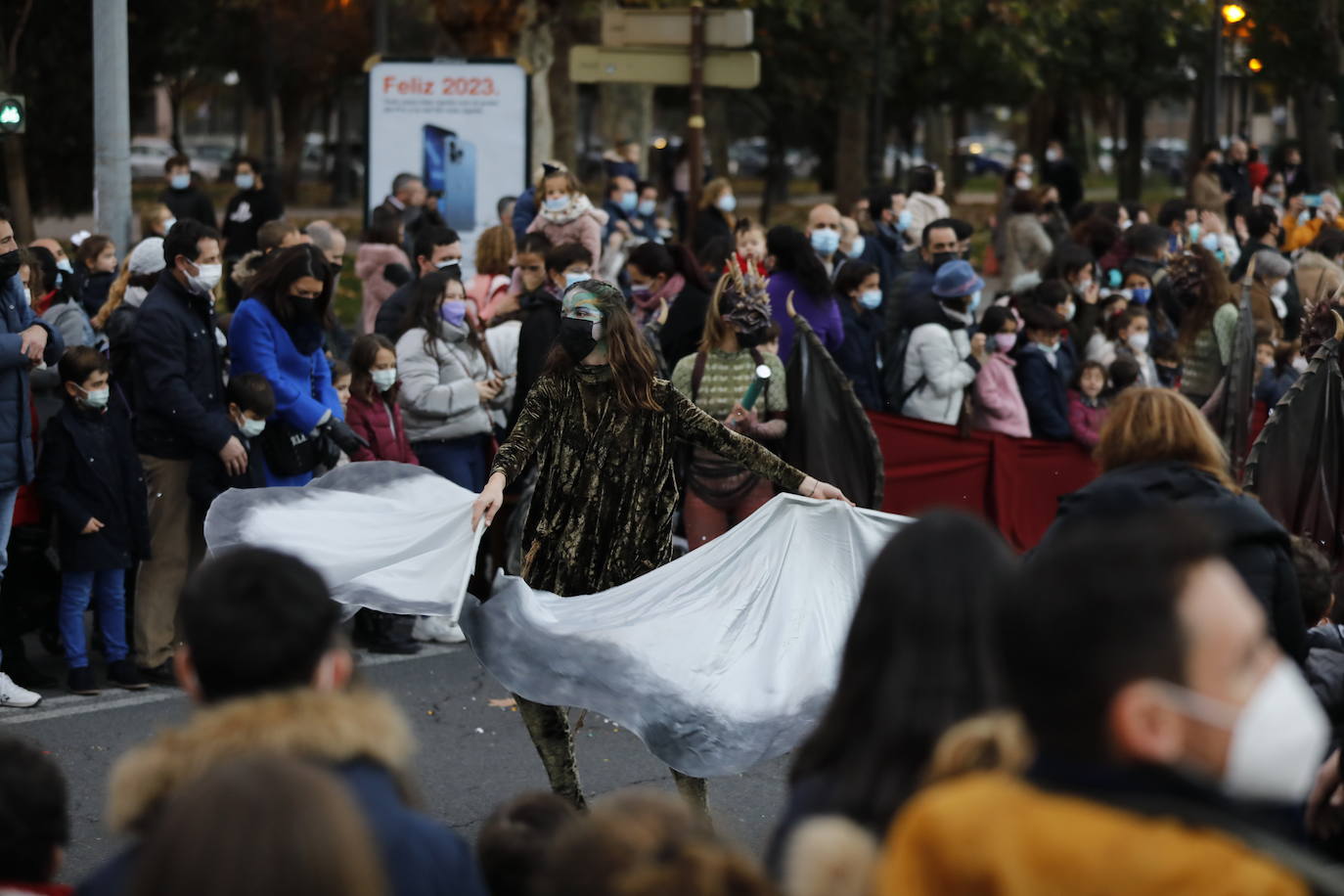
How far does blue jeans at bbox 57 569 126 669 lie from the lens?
8211 millimetres

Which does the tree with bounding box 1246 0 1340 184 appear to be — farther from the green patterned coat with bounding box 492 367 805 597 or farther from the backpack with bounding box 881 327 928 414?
the green patterned coat with bounding box 492 367 805 597

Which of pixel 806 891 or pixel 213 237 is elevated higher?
pixel 213 237

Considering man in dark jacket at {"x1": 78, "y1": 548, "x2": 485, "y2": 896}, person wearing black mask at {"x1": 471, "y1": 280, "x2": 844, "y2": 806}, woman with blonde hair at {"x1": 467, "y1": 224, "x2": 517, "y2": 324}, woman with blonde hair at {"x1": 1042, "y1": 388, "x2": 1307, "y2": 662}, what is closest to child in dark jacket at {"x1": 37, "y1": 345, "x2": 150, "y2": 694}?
person wearing black mask at {"x1": 471, "y1": 280, "x2": 844, "y2": 806}

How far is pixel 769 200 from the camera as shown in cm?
3506

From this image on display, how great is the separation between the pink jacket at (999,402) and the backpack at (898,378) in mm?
383

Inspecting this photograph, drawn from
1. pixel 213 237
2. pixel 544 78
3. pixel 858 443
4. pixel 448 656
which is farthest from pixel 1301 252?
pixel 544 78

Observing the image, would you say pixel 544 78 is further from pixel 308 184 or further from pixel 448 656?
pixel 308 184

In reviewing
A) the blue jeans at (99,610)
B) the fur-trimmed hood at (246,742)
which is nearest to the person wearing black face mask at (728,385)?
the blue jeans at (99,610)

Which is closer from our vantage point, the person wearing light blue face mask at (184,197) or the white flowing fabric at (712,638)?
the white flowing fabric at (712,638)

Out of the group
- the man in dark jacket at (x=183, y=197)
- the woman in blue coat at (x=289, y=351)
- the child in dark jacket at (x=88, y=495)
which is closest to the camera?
the child in dark jacket at (x=88, y=495)

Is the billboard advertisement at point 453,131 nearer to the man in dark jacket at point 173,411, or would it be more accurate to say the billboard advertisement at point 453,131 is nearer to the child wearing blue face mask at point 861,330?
the child wearing blue face mask at point 861,330

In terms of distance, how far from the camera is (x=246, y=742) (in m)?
2.88

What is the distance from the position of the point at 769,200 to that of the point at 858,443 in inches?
1024

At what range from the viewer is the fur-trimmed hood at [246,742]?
114 inches
